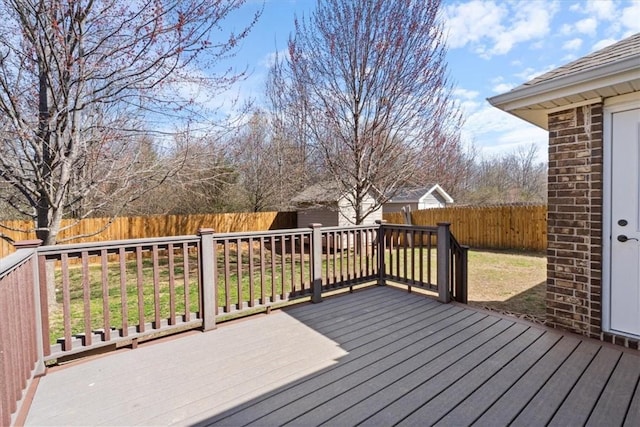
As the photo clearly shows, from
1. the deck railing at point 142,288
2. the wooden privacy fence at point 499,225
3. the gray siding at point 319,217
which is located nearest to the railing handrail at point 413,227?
the deck railing at point 142,288

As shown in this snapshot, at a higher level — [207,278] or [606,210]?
[606,210]

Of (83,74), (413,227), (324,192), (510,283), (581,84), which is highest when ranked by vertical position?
(83,74)

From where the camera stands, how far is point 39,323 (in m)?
2.59

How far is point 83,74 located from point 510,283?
27.2ft

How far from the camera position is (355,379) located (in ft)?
8.17

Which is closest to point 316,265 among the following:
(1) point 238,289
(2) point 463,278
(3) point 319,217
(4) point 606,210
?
(1) point 238,289

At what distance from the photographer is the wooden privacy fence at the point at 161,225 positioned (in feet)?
34.7

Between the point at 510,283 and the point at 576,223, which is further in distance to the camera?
the point at 510,283

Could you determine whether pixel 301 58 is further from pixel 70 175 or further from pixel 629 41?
pixel 629 41

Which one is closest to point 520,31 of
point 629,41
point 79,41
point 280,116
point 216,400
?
point 629,41

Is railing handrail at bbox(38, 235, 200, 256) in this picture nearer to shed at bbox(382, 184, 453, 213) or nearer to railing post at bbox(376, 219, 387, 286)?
railing post at bbox(376, 219, 387, 286)

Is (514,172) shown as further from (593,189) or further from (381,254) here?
(593,189)

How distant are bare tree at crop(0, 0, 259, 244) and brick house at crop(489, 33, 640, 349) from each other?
160 inches

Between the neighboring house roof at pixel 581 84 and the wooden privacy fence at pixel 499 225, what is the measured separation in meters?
9.42
